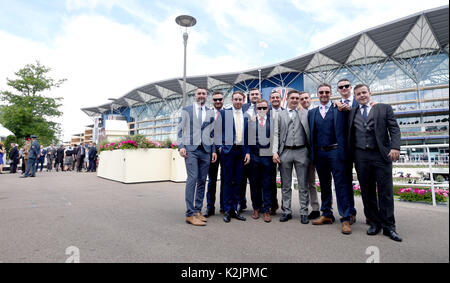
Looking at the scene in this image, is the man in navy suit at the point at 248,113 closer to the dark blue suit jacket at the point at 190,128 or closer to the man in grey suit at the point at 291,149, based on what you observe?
the man in grey suit at the point at 291,149

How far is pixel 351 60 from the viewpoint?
40656 mm

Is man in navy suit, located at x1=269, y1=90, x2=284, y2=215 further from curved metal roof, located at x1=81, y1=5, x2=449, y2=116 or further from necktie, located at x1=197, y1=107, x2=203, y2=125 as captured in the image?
curved metal roof, located at x1=81, y1=5, x2=449, y2=116

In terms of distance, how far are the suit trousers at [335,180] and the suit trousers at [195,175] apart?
1.61 metres

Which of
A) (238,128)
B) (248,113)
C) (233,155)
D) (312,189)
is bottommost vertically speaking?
(312,189)

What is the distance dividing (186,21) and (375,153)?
10390 mm

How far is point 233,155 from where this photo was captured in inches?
153

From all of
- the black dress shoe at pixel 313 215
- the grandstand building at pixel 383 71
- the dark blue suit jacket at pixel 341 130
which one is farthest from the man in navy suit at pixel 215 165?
the grandstand building at pixel 383 71

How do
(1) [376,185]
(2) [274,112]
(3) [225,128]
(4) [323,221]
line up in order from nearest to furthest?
(1) [376,185] < (4) [323,221] < (3) [225,128] < (2) [274,112]

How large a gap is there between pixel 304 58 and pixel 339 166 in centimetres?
4141

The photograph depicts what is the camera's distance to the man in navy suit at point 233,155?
3.84 meters

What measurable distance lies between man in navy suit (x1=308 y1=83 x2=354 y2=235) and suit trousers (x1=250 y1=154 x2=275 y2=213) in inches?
26.2

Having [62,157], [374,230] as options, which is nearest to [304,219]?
[374,230]

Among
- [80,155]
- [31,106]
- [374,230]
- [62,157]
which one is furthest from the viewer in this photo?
[31,106]

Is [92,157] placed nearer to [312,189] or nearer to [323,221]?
[312,189]
